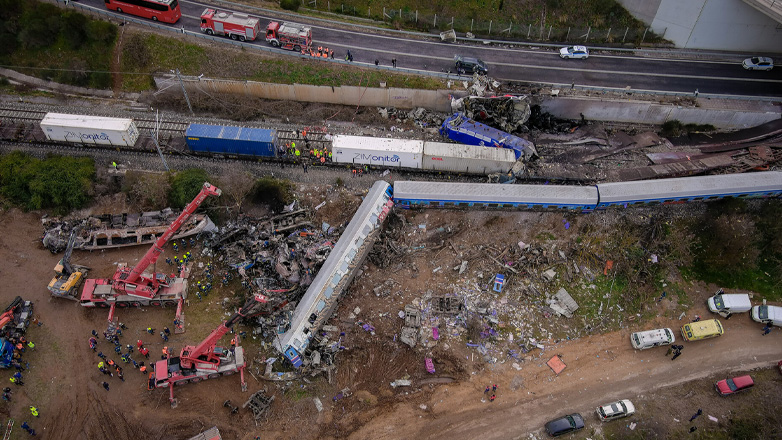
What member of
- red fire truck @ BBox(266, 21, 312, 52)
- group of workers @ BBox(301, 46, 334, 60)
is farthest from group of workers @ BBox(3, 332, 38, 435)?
group of workers @ BBox(301, 46, 334, 60)

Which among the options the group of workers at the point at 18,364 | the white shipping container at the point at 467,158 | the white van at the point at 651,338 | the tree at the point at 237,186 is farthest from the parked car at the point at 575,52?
the group of workers at the point at 18,364

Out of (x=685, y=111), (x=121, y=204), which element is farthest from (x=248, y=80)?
(x=685, y=111)

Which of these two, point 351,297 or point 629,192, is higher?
point 629,192

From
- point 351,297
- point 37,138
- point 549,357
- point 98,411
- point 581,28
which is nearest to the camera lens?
point 98,411

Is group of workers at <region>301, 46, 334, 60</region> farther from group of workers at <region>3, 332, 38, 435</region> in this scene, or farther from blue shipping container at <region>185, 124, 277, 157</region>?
group of workers at <region>3, 332, 38, 435</region>

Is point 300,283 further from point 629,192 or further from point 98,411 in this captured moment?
point 629,192

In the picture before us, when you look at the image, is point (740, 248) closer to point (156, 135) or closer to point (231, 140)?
point (231, 140)

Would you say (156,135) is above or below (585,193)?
below

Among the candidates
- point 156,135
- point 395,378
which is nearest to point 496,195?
point 395,378
